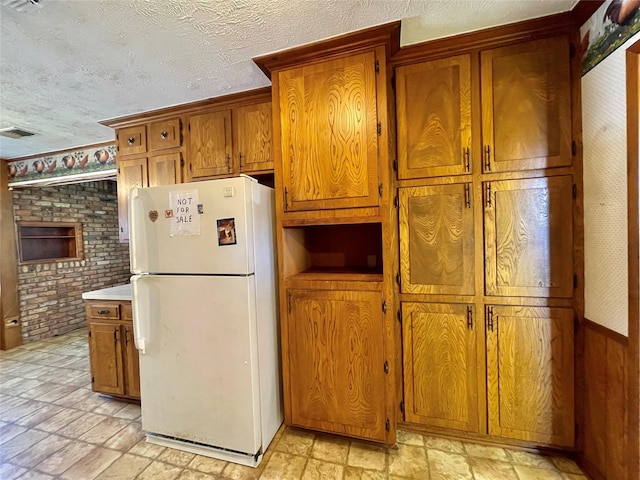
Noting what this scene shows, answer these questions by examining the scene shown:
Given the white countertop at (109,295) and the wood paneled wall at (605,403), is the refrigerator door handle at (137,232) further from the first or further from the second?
the wood paneled wall at (605,403)

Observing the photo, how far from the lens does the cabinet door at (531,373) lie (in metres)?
1.49

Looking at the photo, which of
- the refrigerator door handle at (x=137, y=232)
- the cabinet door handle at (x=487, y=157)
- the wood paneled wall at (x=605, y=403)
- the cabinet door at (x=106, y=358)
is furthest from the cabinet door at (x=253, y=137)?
the wood paneled wall at (x=605, y=403)

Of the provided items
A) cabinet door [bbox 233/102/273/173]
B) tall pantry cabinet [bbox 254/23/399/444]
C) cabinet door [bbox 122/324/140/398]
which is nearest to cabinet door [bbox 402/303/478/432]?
tall pantry cabinet [bbox 254/23/399/444]

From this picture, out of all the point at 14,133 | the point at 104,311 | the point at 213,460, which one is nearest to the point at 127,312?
the point at 104,311

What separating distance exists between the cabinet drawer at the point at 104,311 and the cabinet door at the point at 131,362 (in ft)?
0.41

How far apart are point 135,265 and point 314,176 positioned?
1.25 meters

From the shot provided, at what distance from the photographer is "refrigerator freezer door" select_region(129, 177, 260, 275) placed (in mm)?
1514

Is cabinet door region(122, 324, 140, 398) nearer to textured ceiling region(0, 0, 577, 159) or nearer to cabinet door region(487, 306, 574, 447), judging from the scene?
textured ceiling region(0, 0, 577, 159)

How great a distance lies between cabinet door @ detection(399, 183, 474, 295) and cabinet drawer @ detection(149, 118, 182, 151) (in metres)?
1.90

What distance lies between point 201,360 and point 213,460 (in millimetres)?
605

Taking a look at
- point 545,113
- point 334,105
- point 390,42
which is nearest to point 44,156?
point 334,105

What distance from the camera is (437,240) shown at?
1.64 metres

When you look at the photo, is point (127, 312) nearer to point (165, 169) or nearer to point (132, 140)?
point (165, 169)

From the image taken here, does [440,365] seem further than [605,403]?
Yes
